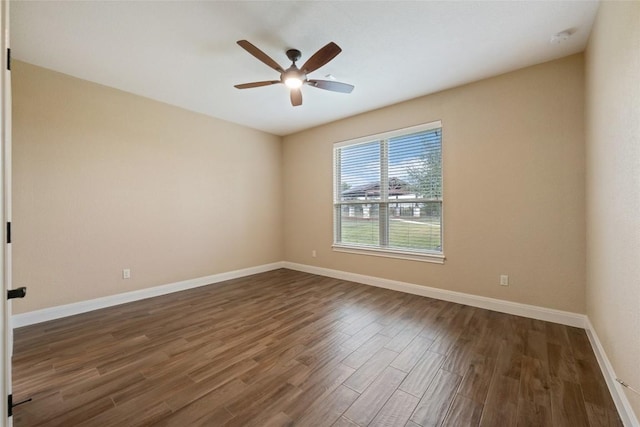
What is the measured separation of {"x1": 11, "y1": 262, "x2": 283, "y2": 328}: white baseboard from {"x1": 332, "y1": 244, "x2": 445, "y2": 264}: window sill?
1.90 metres

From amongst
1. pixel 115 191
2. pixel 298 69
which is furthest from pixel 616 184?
pixel 115 191

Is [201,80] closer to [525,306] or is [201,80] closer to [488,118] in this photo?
[488,118]

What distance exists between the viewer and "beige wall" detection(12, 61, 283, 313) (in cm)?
286

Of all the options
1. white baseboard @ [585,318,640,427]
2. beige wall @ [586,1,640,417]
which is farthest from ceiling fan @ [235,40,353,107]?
white baseboard @ [585,318,640,427]

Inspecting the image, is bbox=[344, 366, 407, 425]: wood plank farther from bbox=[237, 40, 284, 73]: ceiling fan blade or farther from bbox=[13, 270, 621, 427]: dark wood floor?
bbox=[237, 40, 284, 73]: ceiling fan blade

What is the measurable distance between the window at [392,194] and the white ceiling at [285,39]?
2.78 feet

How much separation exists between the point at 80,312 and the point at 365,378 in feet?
11.1

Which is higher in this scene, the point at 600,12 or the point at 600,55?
the point at 600,12

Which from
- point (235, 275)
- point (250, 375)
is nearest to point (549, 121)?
point (250, 375)

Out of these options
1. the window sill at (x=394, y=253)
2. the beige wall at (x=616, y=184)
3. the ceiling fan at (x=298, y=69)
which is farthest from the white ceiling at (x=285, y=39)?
the window sill at (x=394, y=253)

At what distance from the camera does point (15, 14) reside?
2094 mm

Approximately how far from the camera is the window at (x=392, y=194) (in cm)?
370

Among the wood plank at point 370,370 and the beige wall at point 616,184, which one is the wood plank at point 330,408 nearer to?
the wood plank at point 370,370

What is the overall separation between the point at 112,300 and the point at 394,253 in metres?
3.88
